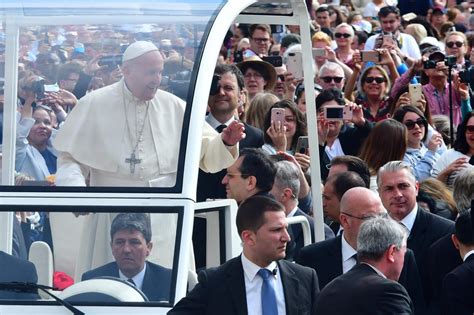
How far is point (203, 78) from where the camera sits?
8102 mm

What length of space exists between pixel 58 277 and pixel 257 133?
427 centimetres

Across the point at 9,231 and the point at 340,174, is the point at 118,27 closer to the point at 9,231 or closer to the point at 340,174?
the point at 9,231

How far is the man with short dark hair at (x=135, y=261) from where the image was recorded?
308 inches

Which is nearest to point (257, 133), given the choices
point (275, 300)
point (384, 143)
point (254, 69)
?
point (384, 143)

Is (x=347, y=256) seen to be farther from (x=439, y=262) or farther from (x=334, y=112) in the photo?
(x=334, y=112)

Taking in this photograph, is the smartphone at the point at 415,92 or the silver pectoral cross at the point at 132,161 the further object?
the smartphone at the point at 415,92

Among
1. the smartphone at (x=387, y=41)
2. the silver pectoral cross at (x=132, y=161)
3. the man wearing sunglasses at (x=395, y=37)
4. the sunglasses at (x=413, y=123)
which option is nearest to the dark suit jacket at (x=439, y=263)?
the silver pectoral cross at (x=132, y=161)

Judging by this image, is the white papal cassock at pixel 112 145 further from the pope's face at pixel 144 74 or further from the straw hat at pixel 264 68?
the straw hat at pixel 264 68

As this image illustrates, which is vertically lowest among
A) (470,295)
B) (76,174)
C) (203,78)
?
(470,295)

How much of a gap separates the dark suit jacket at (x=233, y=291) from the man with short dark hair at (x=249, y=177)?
1478 mm

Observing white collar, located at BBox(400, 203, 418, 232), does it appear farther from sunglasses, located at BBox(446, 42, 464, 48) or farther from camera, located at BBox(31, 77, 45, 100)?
sunglasses, located at BBox(446, 42, 464, 48)

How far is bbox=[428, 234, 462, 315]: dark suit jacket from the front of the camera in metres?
9.38

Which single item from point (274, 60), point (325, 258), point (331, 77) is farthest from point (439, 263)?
point (331, 77)

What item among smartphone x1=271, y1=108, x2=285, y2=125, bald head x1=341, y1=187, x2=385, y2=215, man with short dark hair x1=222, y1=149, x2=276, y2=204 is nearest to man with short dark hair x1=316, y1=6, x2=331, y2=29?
smartphone x1=271, y1=108, x2=285, y2=125
